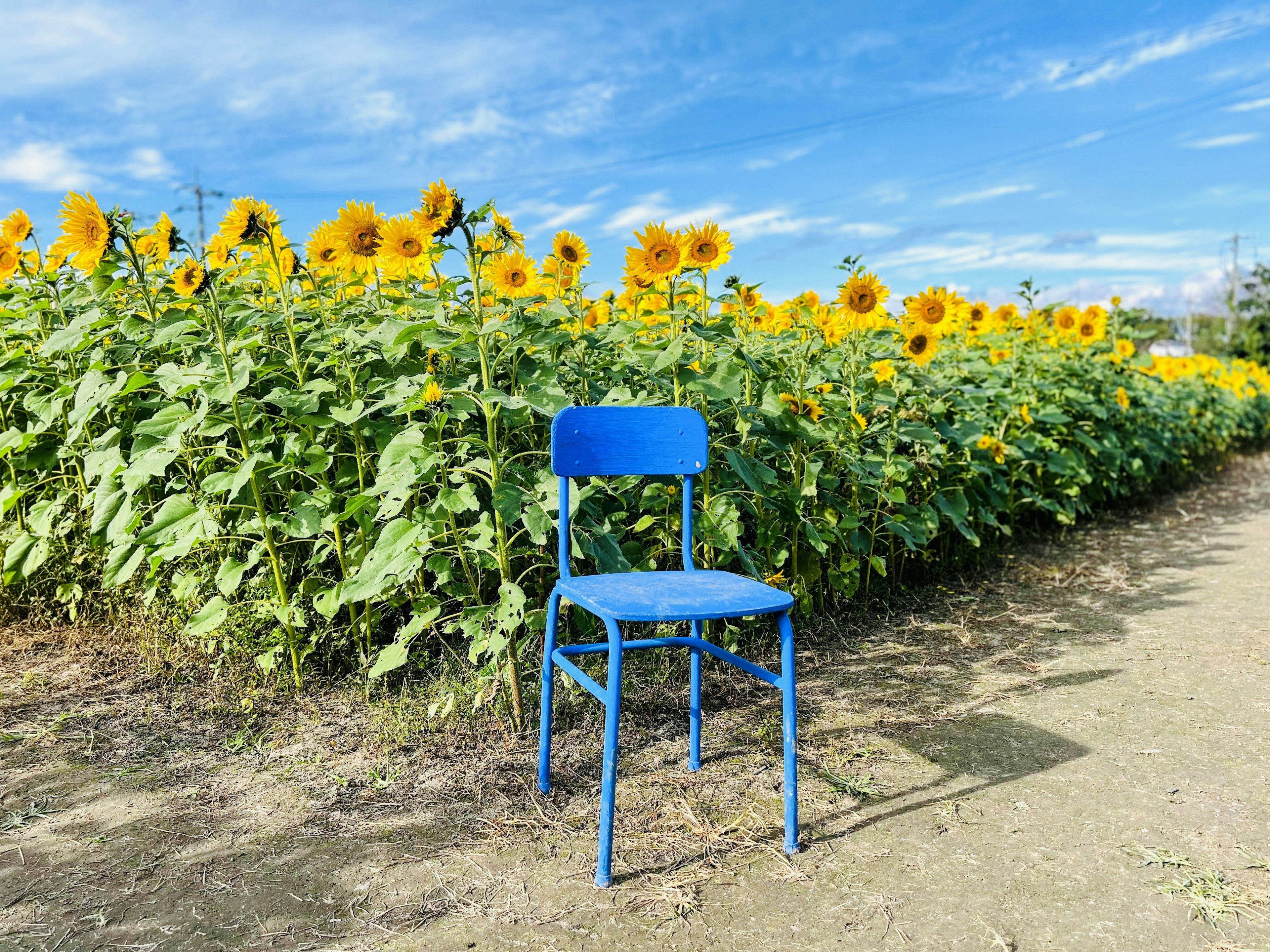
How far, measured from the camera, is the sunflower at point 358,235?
2723 mm

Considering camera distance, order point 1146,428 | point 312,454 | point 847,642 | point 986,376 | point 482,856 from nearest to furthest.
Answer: point 482,856 < point 312,454 < point 847,642 < point 986,376 < point 1146,428

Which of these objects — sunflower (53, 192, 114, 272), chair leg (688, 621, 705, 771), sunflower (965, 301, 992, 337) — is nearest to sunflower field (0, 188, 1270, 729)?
sunflower (53, 192, 114, 272)

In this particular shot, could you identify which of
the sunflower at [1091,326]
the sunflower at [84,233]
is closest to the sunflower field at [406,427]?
the sunflower at [84,233]

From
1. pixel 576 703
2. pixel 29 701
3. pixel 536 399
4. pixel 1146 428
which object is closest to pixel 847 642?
pixel 576 703

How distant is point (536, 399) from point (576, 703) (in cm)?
99

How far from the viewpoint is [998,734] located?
9.27 ft

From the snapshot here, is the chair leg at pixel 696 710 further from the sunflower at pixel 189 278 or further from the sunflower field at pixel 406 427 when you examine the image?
the sunflower at pixel 189 278

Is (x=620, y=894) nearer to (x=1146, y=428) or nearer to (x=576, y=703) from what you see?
(x=576, y=703)

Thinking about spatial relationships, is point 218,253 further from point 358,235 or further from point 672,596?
point 672,596

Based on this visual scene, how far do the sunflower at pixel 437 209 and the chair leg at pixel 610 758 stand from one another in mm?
1099

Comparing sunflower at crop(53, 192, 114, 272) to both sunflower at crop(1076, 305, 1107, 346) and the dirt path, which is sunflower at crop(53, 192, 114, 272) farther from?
sunflower at crop(1076, 305, 1107, 346)

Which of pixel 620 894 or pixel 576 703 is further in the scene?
pixel 576 703

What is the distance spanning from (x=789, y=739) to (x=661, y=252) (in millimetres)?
1588

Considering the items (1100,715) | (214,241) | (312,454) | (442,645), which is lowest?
(1100,715)
